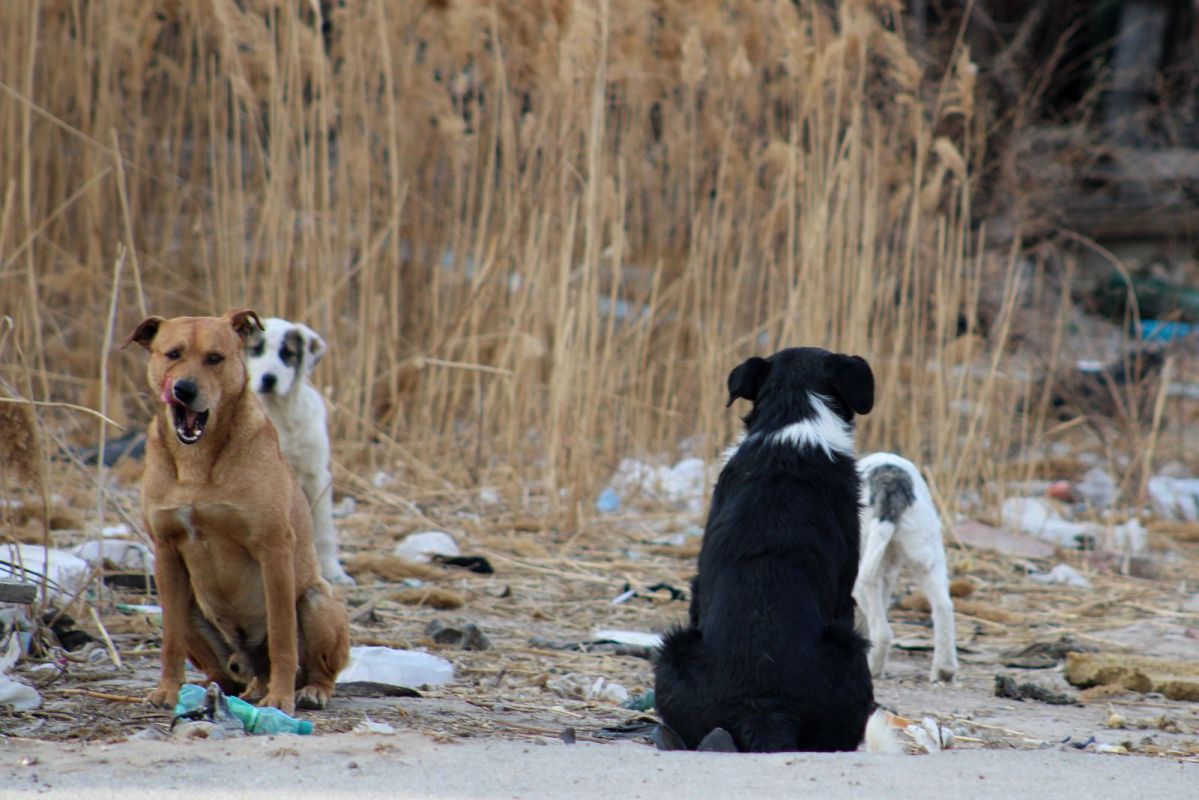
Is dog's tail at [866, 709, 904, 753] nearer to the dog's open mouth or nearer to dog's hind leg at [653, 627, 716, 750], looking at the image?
dog's hind leg at [653, 627, 716, 750]

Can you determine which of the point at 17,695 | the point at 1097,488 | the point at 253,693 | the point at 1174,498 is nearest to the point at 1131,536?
the point at 1174,498

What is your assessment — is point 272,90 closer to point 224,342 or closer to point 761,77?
point 761,77

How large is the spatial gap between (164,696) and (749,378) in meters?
1.56

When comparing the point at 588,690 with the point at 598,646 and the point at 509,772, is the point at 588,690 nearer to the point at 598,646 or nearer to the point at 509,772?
the point at 598,646

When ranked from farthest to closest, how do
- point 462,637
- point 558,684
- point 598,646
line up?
point 598,646, point 462,637, point 558,684

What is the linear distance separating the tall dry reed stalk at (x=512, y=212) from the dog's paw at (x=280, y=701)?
312 centimetres

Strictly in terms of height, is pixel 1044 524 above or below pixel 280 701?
above

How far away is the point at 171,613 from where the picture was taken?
3197 mm

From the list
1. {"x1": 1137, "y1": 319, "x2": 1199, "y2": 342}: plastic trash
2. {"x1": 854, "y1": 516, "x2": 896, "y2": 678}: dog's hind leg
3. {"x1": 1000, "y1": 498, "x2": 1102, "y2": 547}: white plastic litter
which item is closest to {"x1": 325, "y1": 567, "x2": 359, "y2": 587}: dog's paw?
{"x1": 854, "y1": 516, "x2": 896, "y2": 678}: dog's hind leg

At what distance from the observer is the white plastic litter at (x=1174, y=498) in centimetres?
767

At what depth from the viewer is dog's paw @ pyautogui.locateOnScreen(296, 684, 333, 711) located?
10.9 ft

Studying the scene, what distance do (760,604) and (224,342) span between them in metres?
1.30

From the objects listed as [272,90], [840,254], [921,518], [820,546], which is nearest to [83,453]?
[272,90]

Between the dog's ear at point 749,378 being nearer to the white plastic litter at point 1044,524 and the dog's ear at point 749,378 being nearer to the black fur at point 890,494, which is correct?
the black fur at point 890,494
